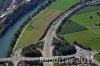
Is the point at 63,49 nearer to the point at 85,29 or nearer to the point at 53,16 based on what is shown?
the point at 85,29

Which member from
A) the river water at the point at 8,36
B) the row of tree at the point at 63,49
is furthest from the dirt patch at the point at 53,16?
the row of tree at the point at 63,49

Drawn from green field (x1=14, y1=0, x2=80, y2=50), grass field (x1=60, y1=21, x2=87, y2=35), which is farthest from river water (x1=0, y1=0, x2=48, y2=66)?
grass field (x1=60, y1=21, x2=87, y2=35)

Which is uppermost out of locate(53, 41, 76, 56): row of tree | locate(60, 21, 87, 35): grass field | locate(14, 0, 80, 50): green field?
locate(14, 0, 80, 50): green field

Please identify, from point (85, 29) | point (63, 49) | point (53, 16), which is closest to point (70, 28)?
point (85, 29)

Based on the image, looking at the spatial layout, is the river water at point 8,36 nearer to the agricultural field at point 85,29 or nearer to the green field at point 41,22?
the green field at point 41,22

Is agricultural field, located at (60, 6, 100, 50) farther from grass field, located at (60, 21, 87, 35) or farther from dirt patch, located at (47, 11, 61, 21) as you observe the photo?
dirt patch, located at (47, 11, 61, 21)

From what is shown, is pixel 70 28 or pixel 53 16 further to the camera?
pixel 53 16

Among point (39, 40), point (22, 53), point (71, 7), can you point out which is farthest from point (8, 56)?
point (71, 7)
